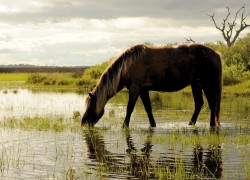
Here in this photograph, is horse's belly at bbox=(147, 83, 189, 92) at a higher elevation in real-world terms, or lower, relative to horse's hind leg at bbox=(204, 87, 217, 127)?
higher

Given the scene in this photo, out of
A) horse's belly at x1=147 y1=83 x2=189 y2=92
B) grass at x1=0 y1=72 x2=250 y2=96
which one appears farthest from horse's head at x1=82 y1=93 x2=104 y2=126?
grass at x1=0 y1=72 x2=250 y2=96

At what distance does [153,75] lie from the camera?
44.0 feet

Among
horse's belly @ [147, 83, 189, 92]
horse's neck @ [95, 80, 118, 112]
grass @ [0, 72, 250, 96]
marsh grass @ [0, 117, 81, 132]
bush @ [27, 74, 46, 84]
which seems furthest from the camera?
bush @ [27, 74, 46, 84]

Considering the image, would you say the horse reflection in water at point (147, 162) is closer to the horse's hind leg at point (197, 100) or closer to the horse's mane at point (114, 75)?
the horse's mane at point (114, 75)

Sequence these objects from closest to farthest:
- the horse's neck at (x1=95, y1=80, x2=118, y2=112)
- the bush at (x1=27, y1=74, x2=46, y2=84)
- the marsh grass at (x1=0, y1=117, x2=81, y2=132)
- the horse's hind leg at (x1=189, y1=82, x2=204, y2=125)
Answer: the horse's neck at (x1=95, y1=80, x2=118, y2=112) < the marsh grass at (x1=0, y1=117, x2=81, y2=132) < the horse's hind leg at (x1=189, y1=82, x2=204, y2=125) < the bush at (x1=27, y1=74, x2=46, y2=84)

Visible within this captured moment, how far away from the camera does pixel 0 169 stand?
809 cm

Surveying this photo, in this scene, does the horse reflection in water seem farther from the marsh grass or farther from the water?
the marsh grass

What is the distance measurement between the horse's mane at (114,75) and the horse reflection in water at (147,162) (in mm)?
2516

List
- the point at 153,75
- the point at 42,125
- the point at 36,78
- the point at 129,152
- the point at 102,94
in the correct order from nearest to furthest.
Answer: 1. the point at 129,152
2. the point at 102,94
3. the point at 153,75
4. the point at 42,125
5. the point at 36,78

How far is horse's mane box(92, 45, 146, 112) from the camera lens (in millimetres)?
13188

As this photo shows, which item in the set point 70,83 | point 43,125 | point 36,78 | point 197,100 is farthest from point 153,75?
point 36,78

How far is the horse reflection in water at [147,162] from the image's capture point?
25.0ft

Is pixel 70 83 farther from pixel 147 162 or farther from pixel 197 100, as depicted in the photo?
pixel 147 162

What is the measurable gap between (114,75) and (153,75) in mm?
1128
